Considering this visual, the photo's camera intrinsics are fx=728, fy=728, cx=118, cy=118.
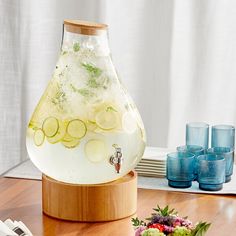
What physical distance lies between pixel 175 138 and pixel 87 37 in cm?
128

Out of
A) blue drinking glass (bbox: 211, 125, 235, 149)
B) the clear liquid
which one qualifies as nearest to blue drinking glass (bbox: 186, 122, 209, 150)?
blue drinking glass (bbox: 211, 125, 235, 149)

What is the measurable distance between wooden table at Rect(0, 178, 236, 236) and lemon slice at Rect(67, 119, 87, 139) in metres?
0.20

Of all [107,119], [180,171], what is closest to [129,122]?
[107,119]

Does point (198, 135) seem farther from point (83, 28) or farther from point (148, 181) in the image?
point (83, 28)

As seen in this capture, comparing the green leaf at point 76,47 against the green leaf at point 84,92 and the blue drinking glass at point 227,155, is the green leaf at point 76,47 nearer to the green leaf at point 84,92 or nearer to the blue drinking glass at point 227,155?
the green leaf at point 84,92

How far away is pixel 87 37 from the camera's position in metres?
1.62

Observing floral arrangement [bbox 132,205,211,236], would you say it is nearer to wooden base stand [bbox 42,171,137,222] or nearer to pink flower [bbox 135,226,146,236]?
pink flower [bbox 135,226,146,236]

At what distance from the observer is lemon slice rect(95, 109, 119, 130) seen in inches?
62.4

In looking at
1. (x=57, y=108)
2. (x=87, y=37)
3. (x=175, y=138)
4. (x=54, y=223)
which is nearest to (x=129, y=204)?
(x=54, y=223)

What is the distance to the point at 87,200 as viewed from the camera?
1.62m

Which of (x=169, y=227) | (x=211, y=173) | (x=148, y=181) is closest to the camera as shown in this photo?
(x=169, y=227)

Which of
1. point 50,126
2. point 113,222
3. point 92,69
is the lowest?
point 113,222

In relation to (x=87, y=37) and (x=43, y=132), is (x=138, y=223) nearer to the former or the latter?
(x=43, y=132)

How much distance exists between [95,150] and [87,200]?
12 centimetres
